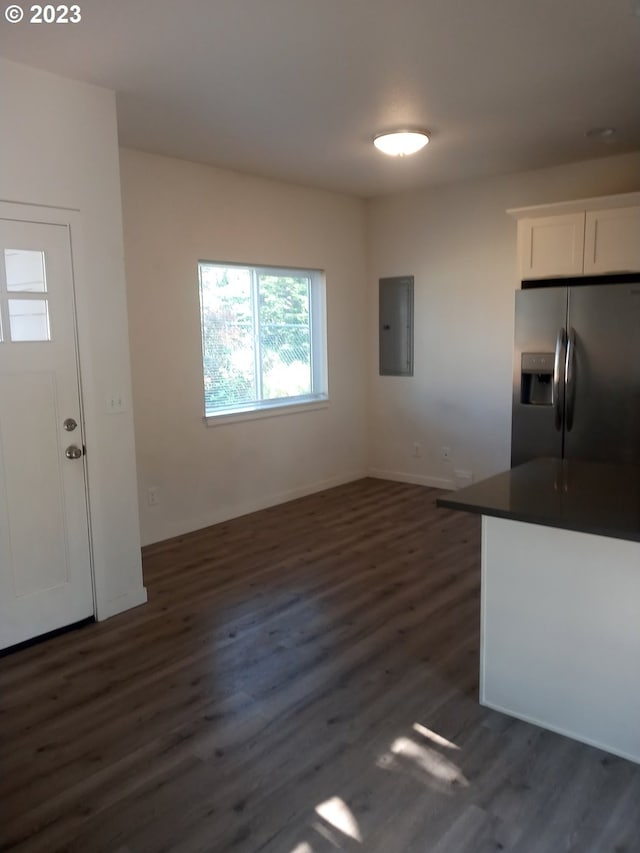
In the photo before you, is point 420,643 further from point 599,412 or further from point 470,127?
point 470,127

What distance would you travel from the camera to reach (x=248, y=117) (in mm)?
3623

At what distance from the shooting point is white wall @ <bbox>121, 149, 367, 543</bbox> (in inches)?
171

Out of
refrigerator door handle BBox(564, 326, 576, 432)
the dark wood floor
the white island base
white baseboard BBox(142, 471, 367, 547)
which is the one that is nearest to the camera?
the dark wood floor

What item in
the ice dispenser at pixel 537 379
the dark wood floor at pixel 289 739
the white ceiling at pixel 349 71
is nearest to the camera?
the dark wood floor at pixel 289 739

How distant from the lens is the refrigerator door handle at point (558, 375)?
4320mm

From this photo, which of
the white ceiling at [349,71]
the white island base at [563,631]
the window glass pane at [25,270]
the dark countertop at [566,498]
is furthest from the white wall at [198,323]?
the white island base at [563,631]

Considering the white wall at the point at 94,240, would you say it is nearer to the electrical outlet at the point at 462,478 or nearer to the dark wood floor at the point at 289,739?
the dark wood floor at the point at 289,739

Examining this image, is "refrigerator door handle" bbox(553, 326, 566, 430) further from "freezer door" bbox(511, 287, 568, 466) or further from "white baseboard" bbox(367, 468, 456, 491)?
"white baseboard" bbox(367, 468, 456, 491)

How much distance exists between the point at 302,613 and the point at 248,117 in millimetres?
2810

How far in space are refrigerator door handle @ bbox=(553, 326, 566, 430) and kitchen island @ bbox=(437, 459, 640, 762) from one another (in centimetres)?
198

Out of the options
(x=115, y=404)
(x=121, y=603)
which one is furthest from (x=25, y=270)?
(x=121, y=603)

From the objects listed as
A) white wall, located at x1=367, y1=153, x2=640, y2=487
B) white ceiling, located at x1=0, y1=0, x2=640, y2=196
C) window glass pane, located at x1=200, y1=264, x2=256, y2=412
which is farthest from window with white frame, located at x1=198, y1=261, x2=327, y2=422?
white ceiling, located at x1=0, y1=0, x2=640, y2=196

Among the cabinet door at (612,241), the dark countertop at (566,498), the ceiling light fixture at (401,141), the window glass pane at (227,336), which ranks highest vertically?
the ceiling light fixture at (401,141)

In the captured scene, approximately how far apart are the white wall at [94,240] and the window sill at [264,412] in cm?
147
